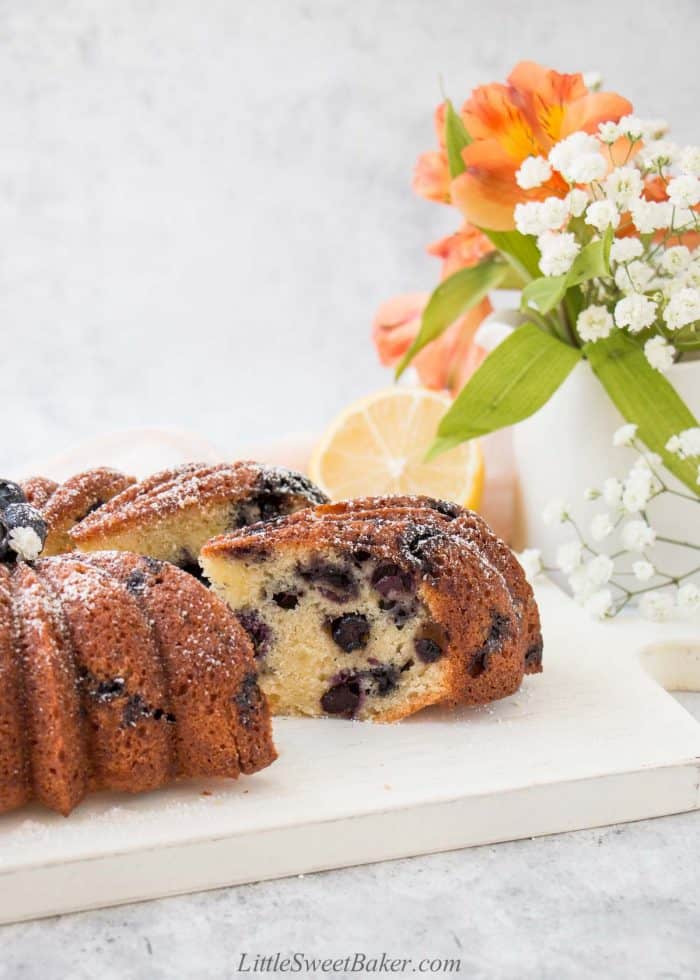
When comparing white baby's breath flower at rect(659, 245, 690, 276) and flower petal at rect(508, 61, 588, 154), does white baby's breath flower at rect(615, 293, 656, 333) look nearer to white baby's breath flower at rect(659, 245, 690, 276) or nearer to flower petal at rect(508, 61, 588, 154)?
white baby's breath flower at rect(659, 245, 690, 276)

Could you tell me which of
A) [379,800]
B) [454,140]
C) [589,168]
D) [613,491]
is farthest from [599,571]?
[454,140]

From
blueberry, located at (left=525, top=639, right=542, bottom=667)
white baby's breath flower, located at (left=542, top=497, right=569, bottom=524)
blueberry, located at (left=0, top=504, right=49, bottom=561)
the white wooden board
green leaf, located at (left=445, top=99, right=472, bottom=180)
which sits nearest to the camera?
the white wooden board

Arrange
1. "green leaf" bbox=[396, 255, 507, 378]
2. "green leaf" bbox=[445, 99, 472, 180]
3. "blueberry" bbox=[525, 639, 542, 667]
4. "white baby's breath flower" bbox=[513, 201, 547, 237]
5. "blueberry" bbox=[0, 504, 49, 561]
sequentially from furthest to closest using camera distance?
"green leaf" bbox=[396, 255, 507, 378] < "green leaf" bbox=[445, 99, 472, 180] < "white baby's breath flower" bbox=[513, 201, 547, 237] < "blueberry" bbox=[525, 639, 542, 667] < "blueberry" bbox=[0, 504, 49, 561]

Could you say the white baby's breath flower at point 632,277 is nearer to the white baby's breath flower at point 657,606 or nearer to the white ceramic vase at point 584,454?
the white ceramic vase at point 584,454

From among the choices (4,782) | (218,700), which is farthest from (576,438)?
(4,782)

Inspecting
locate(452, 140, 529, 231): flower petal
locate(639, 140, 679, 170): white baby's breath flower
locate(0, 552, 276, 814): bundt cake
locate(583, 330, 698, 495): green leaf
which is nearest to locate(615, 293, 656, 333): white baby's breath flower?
locate(583, 330, 698, 495): green leaf

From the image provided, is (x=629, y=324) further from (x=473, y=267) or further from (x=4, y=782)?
(x=4, y=782)

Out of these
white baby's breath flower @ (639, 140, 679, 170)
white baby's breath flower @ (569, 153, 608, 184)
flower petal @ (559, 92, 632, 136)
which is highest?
flower petal @ (559, 92, 632, 136)

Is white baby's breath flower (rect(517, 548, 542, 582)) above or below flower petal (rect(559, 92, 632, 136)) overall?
below
